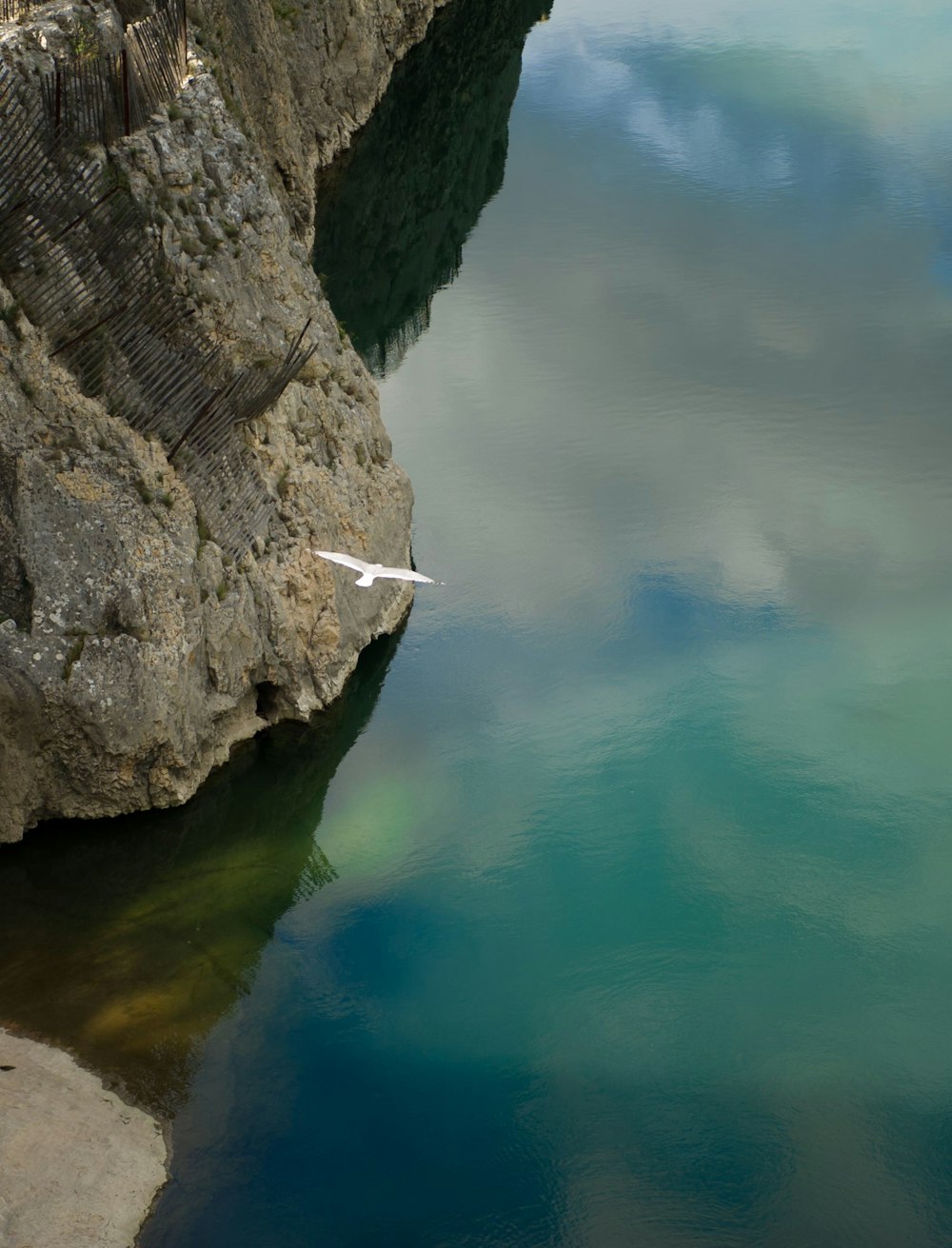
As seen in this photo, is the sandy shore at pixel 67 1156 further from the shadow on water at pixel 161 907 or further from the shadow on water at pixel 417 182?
the shadow on water at pixel 417 182

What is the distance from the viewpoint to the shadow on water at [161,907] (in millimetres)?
18656

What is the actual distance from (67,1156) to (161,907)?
172 inches

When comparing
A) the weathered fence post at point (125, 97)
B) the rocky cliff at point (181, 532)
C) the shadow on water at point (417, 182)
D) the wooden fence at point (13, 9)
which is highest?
the shadow on water at point (417, 182)

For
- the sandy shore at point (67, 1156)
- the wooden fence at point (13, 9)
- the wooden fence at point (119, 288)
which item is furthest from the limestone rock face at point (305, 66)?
the sandy shore at point (67, 1156)

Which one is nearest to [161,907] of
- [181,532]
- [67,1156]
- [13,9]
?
[67,1156]

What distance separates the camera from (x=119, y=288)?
21.2 m

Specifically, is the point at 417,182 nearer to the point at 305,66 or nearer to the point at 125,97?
the point at 305,66

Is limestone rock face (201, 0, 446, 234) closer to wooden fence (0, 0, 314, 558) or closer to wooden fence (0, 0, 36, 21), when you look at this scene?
wooden fence (0, 0, 36, 21)

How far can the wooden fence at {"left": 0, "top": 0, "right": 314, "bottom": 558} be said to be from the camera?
20.1 m

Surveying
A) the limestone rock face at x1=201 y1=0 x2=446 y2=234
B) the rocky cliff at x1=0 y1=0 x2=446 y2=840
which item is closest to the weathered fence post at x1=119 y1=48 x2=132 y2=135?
the rocky cliff at x1=0 y1=0 x2=446 y2=840

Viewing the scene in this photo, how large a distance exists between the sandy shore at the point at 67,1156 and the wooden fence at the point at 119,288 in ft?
24.7

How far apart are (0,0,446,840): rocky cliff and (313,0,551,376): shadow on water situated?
9.41 metres

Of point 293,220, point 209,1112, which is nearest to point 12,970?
point 209,1112

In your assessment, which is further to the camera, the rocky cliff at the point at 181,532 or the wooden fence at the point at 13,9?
the wooden fence at the point at 13,9
